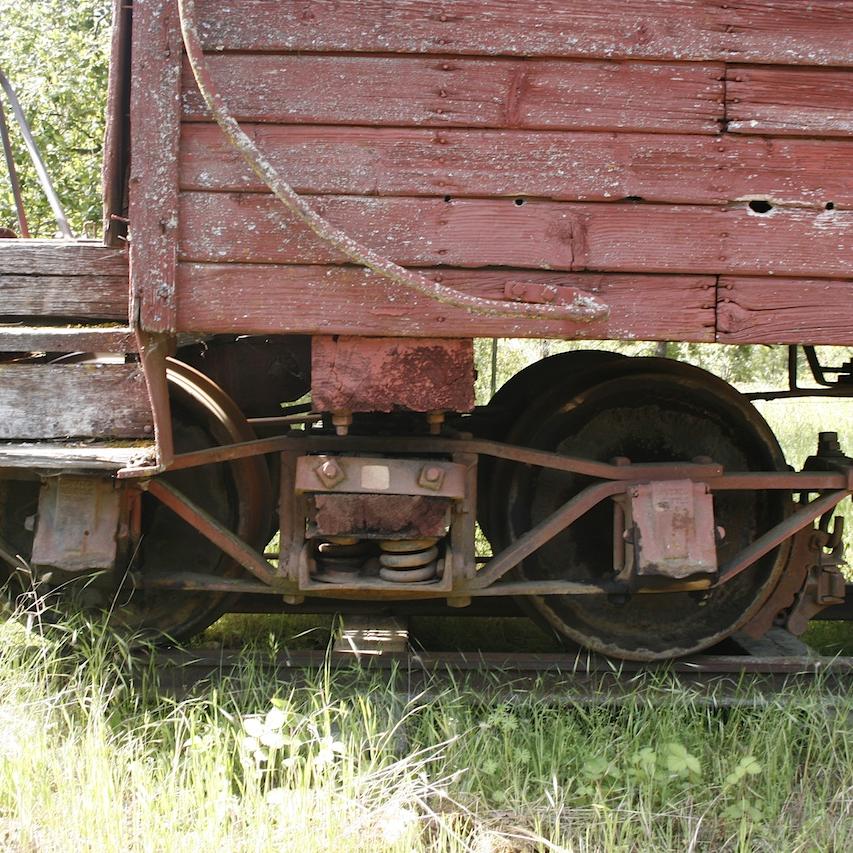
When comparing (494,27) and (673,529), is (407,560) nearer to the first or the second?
(673,529)

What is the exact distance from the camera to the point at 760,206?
3105 mm

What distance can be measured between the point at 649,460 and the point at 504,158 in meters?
1.58

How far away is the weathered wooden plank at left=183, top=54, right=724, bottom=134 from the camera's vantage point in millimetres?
2941

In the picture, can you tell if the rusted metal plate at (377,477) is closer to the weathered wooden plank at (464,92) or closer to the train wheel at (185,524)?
the train wheel at (185,524)

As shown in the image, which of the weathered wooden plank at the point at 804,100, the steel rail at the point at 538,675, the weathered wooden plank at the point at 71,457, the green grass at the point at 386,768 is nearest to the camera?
the green grass at the point at 386,768

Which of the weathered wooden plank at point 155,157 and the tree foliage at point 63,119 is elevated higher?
the tree foliage at point 63,119

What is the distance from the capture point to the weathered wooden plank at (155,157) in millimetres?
2902

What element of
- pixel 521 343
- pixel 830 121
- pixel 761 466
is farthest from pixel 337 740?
pixel 521 343

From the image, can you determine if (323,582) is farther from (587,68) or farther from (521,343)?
(521,343)

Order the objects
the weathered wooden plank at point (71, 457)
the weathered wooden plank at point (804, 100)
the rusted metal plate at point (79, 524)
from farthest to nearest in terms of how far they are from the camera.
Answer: the rusted metal plate at point (79, 524)
the weathered wooden plank at point (71, 457)
the weathered wooden plank at point (804, 100)

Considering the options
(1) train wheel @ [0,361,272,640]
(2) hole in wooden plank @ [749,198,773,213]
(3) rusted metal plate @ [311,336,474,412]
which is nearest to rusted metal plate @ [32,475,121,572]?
(1) train wheel @ [0,361,272,640]

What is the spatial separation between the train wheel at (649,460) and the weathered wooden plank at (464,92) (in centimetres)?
117

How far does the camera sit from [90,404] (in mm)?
3424

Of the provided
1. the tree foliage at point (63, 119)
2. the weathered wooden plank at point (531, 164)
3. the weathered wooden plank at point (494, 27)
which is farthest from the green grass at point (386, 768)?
the tree foliage at point (63, 119)
